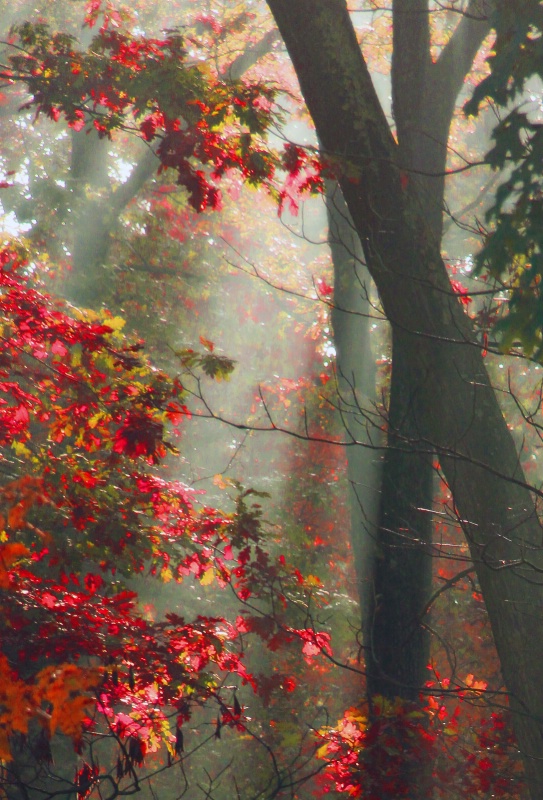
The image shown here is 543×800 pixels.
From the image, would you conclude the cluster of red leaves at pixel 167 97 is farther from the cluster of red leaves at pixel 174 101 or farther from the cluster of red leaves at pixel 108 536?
the cluster of red leaves at pixel 108 536

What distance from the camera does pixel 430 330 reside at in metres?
4.04

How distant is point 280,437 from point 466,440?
1426cm

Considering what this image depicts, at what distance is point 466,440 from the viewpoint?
3.95 meters

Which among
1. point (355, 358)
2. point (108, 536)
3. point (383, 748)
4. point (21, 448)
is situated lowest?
point (383, 748)

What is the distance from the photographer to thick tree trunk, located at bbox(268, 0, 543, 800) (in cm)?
375

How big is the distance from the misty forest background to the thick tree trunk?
0.08 meters

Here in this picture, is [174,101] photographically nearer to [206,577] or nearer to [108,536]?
[108,536]

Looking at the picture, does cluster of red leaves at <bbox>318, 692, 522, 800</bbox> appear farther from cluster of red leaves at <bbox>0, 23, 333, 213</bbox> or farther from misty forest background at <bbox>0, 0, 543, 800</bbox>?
cluster of red leaves at <bbox>0, 23, 333, 213</bbox>

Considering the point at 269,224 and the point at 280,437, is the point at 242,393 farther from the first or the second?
the point at 269,224

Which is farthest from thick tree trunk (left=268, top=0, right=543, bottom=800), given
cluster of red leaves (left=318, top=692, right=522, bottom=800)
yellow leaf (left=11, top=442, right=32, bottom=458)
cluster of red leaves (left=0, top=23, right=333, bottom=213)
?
yellow leaf (left=11, top=442, right=32, bottom=458)

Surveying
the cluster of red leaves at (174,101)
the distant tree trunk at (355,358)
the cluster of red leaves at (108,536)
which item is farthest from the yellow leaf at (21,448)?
the distant tree trunk at (355,358)

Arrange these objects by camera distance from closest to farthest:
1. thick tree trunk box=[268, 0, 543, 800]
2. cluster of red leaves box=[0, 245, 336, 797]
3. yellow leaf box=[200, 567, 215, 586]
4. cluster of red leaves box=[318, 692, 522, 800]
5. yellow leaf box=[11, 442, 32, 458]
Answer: thick tree trunk box=[268, 0, 543, 800]
cluster of red leaves box=[0, 245, 336, 797]
cluster of red leaves box=[318, 692, 522, 800]
yellow leaf box=[11, 442, 32, 458]
yellow leaf box=[200, 567, 215, 586]

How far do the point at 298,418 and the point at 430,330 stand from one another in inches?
444

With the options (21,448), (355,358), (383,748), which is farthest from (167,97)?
(383,748)
